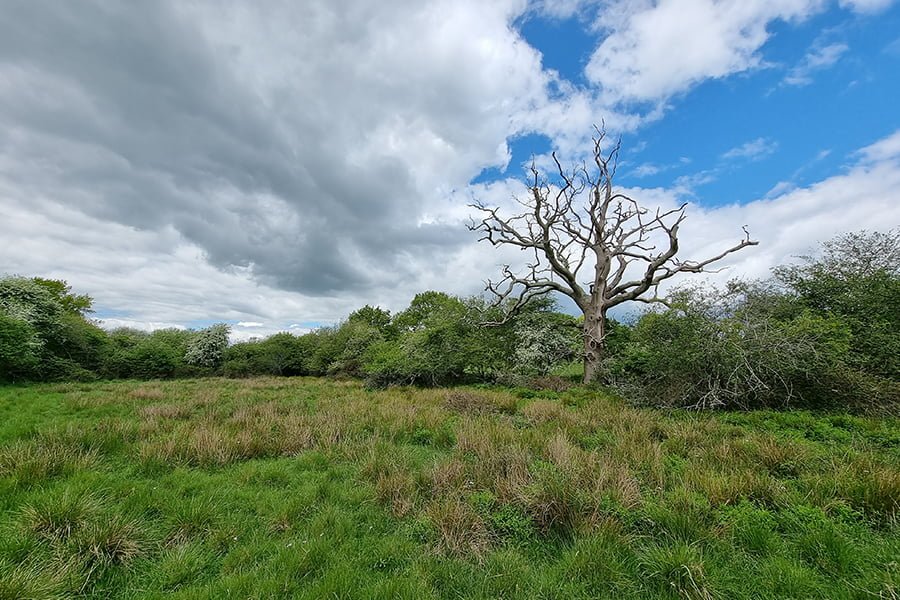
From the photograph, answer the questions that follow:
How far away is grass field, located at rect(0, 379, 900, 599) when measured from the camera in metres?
2.99

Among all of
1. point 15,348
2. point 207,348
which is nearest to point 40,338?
point 15,348

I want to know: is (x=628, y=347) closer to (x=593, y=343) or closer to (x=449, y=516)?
(x=593, y=343)

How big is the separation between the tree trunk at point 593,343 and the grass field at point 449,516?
29.9 feet

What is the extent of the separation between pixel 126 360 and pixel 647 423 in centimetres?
3277

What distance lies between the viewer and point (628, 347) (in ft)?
54.4

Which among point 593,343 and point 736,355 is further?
point 593,343

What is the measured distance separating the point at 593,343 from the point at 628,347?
1.73 metres

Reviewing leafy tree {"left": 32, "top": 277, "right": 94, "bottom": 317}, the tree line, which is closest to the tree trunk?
the tree line

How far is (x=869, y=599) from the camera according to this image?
103 inches

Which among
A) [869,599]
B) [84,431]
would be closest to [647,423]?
[869,599]

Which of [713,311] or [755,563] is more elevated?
[713,311]

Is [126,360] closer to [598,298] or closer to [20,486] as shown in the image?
[20,486]

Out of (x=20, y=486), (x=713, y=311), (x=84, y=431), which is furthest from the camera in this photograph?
(x=713, y=311)

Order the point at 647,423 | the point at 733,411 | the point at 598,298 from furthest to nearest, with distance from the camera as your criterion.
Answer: the point at 598,298 < the point at 733,411 < the point at 647,423
